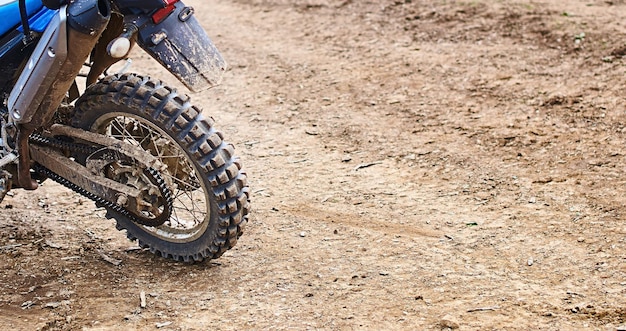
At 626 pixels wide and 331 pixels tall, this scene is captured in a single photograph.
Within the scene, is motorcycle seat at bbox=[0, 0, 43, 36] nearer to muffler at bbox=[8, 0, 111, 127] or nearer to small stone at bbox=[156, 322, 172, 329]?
muffler at bbox=[8, 0, 111, 127]

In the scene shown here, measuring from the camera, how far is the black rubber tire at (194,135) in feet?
11.4

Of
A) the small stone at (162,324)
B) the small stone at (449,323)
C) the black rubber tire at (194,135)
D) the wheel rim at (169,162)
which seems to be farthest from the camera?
the wheel rim at (169,162)

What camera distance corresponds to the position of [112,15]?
343 cm

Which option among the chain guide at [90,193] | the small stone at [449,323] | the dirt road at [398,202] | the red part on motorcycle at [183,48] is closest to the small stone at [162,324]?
the dirt road at [398,202]

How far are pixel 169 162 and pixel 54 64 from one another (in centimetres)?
68

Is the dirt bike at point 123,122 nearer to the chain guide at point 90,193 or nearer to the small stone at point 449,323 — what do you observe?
the chain guide at point 90,193

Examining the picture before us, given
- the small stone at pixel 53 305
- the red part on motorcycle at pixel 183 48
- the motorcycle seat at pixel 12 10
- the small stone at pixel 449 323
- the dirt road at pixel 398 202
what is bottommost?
the dirt road at pixel 398 202

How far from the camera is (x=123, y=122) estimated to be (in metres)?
3.79

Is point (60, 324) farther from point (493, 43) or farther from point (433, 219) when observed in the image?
point (493, 43)

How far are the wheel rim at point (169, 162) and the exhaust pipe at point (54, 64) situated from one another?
0.28 meters

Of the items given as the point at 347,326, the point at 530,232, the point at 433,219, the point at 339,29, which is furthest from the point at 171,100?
the point at 339,29

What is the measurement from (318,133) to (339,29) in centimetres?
237

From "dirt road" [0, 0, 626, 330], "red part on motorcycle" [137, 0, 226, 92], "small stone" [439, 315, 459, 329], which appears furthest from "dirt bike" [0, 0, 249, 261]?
"small stone" [439, 315, 459, 329]

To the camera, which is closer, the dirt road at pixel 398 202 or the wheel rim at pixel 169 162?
the dirt road at pixel 398 202
